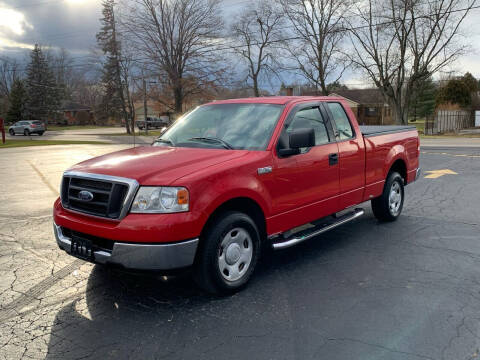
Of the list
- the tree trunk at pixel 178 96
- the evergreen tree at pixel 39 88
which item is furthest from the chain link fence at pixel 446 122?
the evergreen tree at pixel 39 88

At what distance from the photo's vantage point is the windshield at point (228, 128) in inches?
177

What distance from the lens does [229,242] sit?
13.0 feet

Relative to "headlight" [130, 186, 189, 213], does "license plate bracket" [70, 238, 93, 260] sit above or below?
below

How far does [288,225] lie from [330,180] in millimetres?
878

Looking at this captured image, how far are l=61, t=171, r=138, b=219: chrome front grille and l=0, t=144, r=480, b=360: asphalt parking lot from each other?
2.82 feet

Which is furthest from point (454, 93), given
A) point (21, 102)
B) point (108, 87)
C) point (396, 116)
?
point (21, 102)

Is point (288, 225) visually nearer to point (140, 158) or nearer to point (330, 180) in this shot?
point (330, 180)

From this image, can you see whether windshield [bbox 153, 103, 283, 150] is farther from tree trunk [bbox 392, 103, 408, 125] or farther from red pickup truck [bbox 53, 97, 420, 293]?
tree trunk [bbox 392, 103, 408, 125]

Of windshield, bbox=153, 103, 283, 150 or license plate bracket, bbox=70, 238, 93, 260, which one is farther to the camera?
windshield, bbox=153, 103, 283, 150

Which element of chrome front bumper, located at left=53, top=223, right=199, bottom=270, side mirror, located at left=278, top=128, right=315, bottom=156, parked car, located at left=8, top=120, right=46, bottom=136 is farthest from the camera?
parked car, located at left=8, top=120, right=46, bottom=136

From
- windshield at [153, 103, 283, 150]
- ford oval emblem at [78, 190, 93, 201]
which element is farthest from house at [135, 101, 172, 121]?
ford oval emblem at [78, 190, 93, 201]

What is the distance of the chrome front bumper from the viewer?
3449 mm

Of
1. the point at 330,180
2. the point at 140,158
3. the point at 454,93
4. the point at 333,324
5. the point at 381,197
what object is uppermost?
the point at 454,93

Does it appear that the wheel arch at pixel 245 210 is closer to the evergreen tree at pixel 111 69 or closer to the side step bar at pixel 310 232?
the side step bar at pixel 310 232
